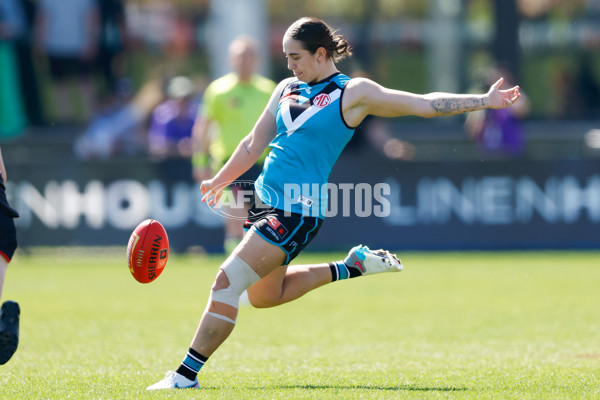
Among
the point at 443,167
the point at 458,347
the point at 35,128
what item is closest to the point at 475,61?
the point at 443,167

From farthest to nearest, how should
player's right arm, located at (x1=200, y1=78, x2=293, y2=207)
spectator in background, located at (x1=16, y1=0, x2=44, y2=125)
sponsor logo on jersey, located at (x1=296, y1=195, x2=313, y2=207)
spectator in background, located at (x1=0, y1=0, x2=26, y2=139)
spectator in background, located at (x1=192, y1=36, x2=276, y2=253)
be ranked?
spectator in background, located at (x1=16, y1=0, x2=44, y2=125) → spectator in background, located at (x1=0, y1=0, x2=26, y2=139) → spectator in background, located at (x1=192, y1=36, x2=276, y2=253) → player's right arm, located at (x1=200, y1=78, x2=293, y2=207) → sponsor logo on jersey, located at (x1=296, y1=195, x2=313, y2=207)

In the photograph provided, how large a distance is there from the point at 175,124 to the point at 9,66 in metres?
4.40

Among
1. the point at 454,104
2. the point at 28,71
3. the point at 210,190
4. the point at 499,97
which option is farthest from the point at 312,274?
the point at 28,71

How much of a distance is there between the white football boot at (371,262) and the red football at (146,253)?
1269mm

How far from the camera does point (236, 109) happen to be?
1119 cm

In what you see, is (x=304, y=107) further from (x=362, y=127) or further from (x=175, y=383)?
(x=362, y=127)

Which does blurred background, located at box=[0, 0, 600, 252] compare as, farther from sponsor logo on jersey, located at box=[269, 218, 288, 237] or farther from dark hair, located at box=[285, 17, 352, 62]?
sponsor logo on jersey, located at box=[269, 218, 288, 237]

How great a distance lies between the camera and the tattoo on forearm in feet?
20.7

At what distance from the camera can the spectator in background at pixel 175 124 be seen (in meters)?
15.9

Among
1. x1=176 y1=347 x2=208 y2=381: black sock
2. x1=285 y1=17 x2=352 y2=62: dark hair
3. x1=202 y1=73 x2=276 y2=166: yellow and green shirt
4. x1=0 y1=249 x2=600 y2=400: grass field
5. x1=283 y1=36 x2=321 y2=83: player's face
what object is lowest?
x1=0 y1=249 x2=600 y2=400: grass field

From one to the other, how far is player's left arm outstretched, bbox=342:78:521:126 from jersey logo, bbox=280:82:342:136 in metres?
0.10

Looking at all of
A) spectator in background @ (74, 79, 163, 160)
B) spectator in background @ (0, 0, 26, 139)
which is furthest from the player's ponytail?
spectator in background @ (0, 0, 26, 139)

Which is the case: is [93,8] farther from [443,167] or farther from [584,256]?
[584,256]

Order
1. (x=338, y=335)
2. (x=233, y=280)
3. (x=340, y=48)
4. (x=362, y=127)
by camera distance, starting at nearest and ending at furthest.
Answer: (x=233, y=280) < (x=340, y=48) < (x=338, y=335) < (x=362, y=127)
